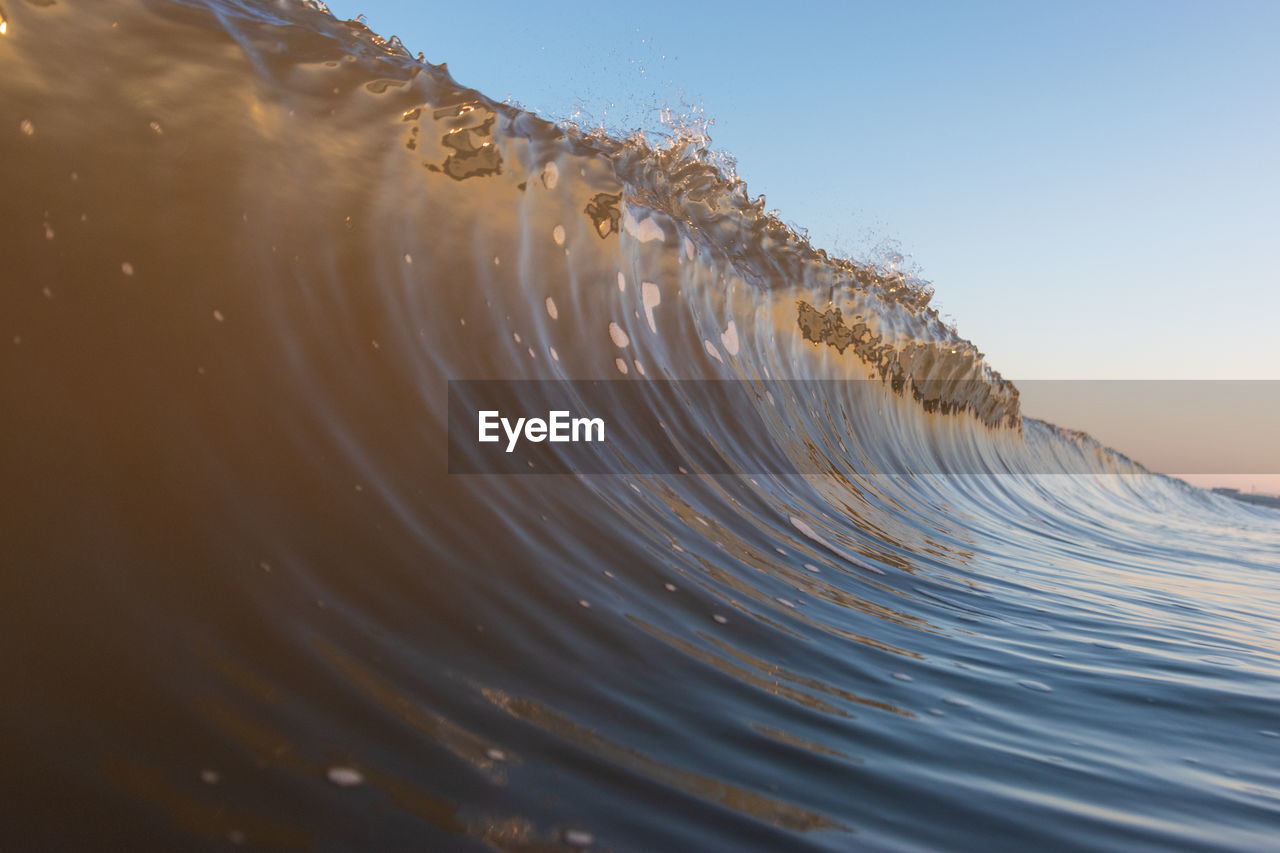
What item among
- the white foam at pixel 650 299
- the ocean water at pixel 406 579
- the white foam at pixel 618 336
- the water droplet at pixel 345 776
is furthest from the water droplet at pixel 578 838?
the white foam at pixel 650 299

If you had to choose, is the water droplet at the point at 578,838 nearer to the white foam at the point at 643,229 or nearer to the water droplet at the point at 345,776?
the water droplet at the point at 345,776

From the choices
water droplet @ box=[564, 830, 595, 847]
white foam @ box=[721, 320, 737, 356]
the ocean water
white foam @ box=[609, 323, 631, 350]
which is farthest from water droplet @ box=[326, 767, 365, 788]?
white foam @ box=[721, 320, 737, 356]

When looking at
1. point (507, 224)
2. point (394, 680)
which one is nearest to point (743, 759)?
point (394, 680)

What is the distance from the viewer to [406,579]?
63.0 inches

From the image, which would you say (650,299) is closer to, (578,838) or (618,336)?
(618,336)

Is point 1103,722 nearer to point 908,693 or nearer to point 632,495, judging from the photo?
point 908,693

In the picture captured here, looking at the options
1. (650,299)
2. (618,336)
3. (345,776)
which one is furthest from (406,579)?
(650,299)

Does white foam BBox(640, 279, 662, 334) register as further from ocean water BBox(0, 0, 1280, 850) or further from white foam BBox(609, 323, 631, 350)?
ocean water BBox(0, 0, 1280, 850)

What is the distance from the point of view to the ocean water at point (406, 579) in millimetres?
1073

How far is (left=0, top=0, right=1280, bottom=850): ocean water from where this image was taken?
42.3 inches

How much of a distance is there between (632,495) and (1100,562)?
354 centimetres

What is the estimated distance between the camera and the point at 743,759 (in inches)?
50.6

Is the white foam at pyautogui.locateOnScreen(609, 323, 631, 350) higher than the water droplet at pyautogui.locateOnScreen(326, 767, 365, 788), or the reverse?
the white foam at pyautogui.locateOnScreen(609, 323, 631, 350)

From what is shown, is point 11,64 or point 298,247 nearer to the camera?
point 11,64
